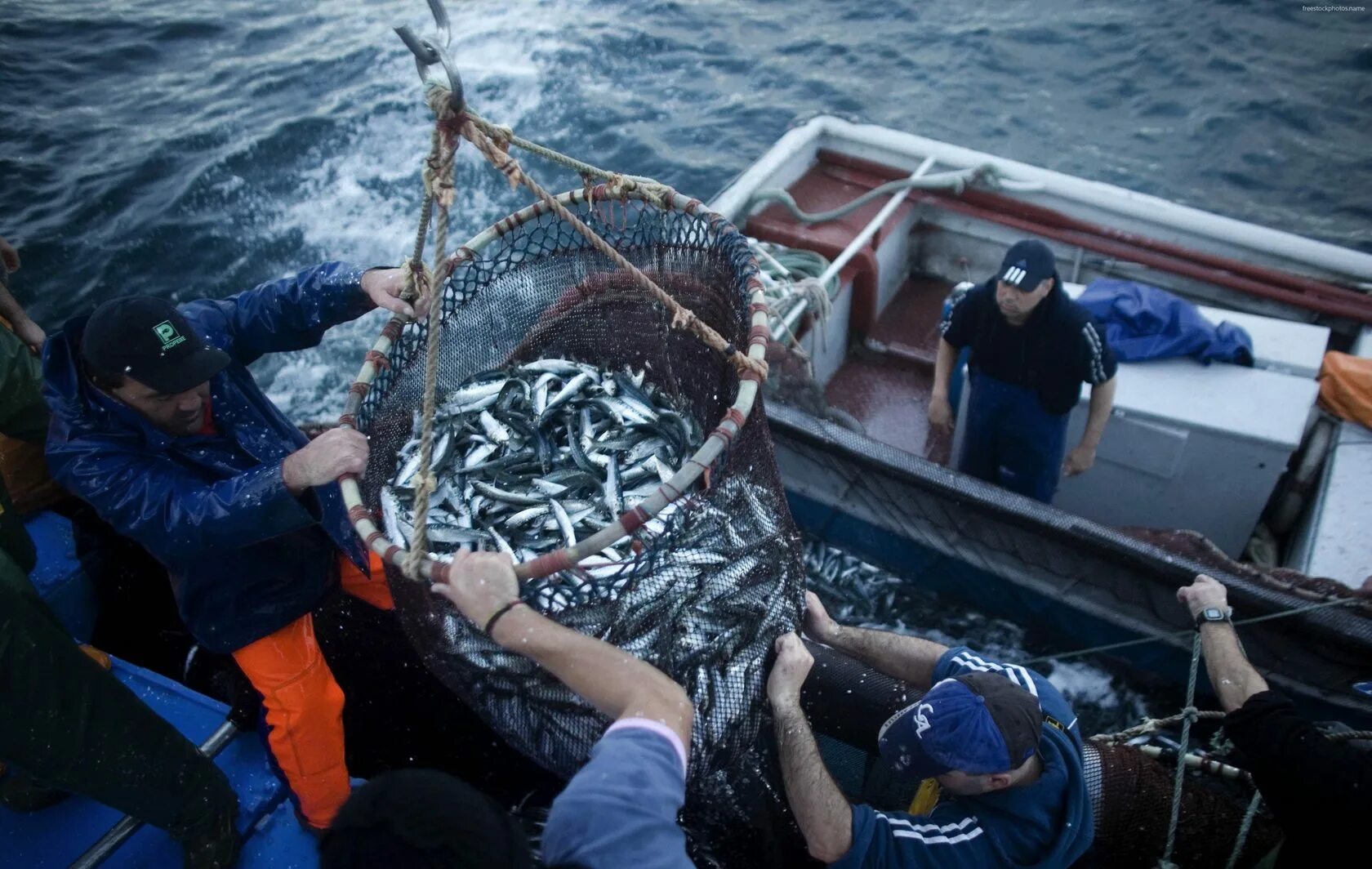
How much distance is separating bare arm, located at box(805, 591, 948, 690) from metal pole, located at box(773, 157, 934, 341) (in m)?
2.58

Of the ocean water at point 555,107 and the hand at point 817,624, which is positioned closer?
the hand at point 817,624

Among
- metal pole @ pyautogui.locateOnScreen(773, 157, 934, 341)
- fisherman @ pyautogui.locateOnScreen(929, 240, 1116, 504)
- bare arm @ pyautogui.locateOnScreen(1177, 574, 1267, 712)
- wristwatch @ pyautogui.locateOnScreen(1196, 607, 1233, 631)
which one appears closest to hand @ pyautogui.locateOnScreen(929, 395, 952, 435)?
fisherman @ pyautogui.locateOnScreen(929, 240, 1116, 504)

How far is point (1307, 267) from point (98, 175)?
1198cm

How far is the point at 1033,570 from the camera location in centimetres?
461

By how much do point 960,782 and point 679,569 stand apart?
3.50ft

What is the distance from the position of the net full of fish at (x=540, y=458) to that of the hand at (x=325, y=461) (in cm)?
43

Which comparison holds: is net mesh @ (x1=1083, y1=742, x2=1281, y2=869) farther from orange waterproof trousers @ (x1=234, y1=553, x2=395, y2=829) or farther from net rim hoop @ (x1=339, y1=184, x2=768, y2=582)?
orange waterproof trousers @ (x1=234, y1=553, x2=395, y2=829)

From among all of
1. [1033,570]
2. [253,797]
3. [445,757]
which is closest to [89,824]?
[253,797]

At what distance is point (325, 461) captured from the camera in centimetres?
250

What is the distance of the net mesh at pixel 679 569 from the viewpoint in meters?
2.61

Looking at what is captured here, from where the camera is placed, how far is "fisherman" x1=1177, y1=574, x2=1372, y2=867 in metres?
2.31

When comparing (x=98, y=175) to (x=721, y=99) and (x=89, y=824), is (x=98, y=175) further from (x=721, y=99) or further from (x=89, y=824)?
(x=89, y=824)

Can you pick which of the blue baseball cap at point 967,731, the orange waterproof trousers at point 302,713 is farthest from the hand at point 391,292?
the blue baseball cap at point 967,731

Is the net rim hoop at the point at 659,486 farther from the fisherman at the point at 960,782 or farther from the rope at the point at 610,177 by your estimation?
the fisherman at the point at 960,782
